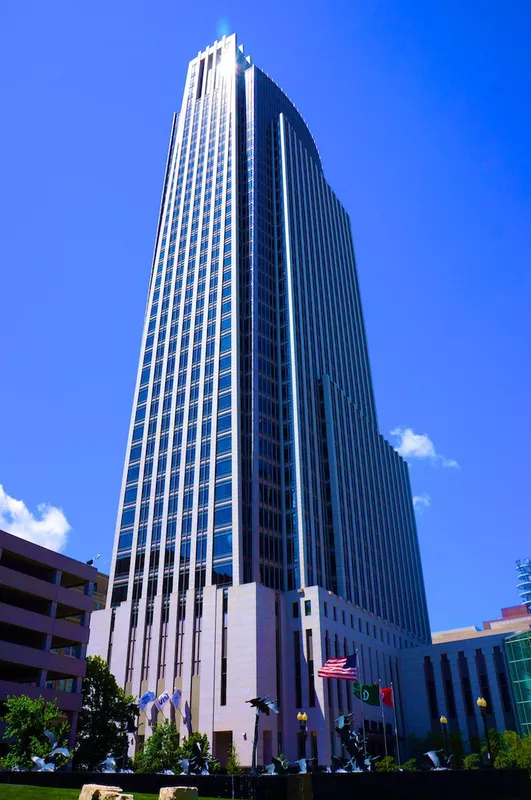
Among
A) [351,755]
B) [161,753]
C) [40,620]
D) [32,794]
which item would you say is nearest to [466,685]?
[161,753]

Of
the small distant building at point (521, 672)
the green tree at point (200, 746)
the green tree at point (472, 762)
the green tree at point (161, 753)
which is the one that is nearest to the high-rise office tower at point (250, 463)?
the green tree at point (200, 746)

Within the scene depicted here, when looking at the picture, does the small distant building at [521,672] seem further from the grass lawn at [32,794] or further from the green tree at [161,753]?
the grass lawn at [32,794]

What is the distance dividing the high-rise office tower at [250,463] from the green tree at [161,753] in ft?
29.7

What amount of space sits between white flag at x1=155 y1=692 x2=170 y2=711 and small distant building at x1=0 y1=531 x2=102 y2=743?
1654 cm

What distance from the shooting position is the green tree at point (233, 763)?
208ft

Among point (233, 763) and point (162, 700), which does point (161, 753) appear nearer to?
point (233, 763)

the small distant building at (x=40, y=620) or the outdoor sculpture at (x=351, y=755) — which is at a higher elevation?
the small distant building at (x=40, y=620)

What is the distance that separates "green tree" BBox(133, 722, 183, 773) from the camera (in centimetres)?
6166

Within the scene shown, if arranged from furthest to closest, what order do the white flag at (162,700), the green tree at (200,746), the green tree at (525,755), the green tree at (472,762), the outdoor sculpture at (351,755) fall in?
the white flag at (162,700) → the green tree at (472,762) → the green tree at (525,755) → the green tree at (200,746) → the outdoor sculpture at (351,755)

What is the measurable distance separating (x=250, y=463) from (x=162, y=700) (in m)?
32.0

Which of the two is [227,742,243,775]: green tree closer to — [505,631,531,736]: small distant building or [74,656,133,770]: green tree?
[74,656,133,770]: green tree

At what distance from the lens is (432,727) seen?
304 feet

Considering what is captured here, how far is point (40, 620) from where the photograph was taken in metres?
61.2

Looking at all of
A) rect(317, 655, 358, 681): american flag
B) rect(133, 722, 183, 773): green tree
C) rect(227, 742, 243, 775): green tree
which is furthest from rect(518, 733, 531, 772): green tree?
rect(133, 722, 183, 773): green tree
